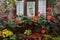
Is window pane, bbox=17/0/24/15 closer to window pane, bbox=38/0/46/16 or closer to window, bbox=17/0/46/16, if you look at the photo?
window, bbox=17/0/46/16

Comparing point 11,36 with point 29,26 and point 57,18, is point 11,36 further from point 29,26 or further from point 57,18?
point 57,18

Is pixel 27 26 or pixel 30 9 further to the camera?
pixel 30 9

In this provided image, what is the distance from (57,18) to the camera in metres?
Result: 3.85

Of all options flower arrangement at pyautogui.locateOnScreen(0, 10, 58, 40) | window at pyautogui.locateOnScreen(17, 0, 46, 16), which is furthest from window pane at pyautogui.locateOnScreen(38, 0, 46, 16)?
flower arrangement at pyautogui.locateOnScreen(0, 10, 58, 40)

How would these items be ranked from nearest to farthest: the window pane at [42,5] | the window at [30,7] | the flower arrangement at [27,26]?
the flower arrangement at [27,26] → the window at [30,7] → the window pane at [42,5]

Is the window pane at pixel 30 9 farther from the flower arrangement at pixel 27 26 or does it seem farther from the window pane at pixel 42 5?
the flower arrangement at pixel 27 26

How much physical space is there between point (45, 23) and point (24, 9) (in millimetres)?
813

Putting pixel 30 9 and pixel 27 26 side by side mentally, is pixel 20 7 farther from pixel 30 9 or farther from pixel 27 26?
pixel 27 26

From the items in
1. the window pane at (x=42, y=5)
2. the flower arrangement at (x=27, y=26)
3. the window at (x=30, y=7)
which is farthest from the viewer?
the window pane at (x=42, y=5)

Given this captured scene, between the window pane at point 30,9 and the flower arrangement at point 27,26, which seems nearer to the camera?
the flower arrangement at point 27,26

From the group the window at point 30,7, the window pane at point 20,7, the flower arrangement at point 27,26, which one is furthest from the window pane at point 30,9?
the flower arrangement at point 27,26

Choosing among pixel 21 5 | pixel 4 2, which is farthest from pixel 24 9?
pixel 4 2

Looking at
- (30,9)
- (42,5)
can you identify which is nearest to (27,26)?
(30,9)

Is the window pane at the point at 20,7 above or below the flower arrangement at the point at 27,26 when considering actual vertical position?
above
